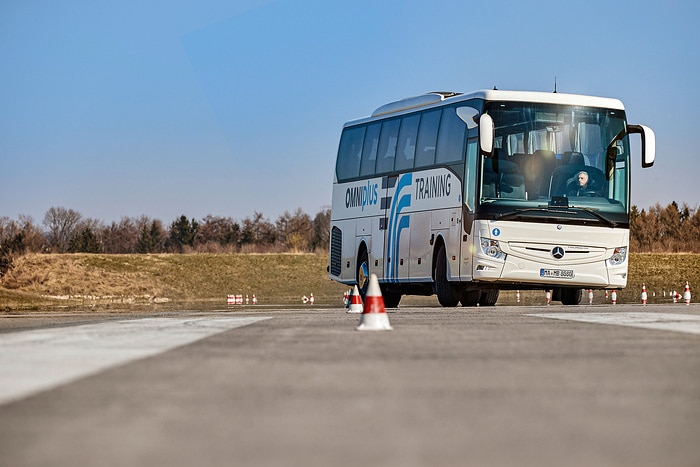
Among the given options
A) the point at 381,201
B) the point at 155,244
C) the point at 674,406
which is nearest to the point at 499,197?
the point at 381,201

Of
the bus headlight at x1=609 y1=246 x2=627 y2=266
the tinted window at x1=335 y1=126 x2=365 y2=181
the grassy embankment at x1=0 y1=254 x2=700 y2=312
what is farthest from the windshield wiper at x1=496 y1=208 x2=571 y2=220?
the grassy embankment at x1=0 y1=254 x2=700 y2=312

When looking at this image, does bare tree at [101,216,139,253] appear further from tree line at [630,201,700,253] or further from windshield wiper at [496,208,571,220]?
windshield wiper at [496,208,571,220]

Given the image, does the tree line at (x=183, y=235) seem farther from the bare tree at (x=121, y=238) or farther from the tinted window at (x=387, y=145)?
the tinted window at (x=387, y=145)

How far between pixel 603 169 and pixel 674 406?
66.8ft

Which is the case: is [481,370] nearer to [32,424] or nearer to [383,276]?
[32,424]

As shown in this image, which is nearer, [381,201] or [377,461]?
[377,461]

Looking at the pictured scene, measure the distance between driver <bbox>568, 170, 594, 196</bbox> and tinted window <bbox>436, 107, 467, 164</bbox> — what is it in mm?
2414

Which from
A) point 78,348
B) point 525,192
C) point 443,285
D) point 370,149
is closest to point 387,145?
point 370,149

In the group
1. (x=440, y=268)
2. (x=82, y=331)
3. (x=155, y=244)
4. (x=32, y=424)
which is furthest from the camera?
(x=155, y=244)

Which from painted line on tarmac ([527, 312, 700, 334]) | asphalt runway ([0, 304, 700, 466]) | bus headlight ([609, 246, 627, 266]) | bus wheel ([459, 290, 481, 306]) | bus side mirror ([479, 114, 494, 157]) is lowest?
asphalt runway ([0, 304, 700, 466])

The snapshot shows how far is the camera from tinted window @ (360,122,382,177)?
32500 mm

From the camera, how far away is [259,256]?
106 metres

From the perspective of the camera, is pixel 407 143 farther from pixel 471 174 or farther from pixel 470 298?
pixel 470 298

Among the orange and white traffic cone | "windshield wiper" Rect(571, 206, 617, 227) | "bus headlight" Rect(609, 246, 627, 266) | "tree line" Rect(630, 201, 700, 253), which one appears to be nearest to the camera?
the orange and white traffic cone
